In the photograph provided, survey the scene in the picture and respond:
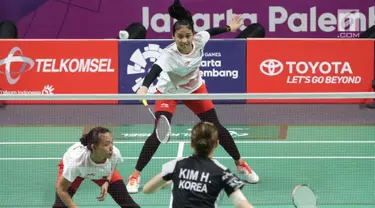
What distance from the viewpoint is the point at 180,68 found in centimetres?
840

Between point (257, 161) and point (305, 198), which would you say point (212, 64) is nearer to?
point (257, 161)

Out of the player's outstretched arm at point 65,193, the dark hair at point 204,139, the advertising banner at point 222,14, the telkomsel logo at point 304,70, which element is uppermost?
the advertising banner at point 222,14

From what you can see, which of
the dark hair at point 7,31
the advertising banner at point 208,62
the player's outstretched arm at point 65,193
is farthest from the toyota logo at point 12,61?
the player's outstretched arm at point 65,193

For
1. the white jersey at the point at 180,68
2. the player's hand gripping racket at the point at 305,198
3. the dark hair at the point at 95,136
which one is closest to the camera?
the player's hand gripping racket at the point at 305,198

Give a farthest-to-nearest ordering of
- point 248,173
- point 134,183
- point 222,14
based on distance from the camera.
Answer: point 222,14 < point 248,173 < point 134,183

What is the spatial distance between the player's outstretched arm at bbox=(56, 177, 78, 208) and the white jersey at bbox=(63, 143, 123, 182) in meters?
0.05

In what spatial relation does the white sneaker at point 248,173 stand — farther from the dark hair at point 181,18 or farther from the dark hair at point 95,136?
the dark hair at point 95,136

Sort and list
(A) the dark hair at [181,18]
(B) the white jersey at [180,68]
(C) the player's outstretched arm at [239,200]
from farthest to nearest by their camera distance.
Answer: (B) the white jersey at [180,68] < (A) the dark hair at [181,18] < (C) the player's outstretched arm at [239,200]

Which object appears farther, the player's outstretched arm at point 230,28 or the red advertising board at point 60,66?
the red advertising board at point 60,66

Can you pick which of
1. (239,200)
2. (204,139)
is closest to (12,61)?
(204,139)

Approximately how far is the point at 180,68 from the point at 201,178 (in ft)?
11.1

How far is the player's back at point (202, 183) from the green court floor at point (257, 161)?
112 inches

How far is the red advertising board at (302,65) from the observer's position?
13.1m

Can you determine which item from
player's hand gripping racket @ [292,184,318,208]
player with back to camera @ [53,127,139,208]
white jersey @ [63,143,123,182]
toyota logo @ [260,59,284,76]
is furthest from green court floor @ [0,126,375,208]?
player's hand gripping racket @ [292,184,318,208]
